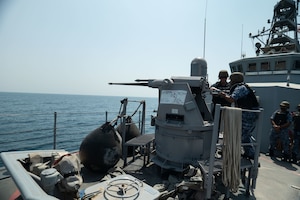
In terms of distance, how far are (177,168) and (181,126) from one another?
2.57ft

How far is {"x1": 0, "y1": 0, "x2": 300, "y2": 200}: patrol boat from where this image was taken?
2.16m

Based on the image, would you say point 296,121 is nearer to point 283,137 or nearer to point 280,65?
point 283,137

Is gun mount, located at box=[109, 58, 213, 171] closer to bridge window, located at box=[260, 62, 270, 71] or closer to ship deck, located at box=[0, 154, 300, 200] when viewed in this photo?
ship deck, located at box=[0, 154, 300, 200]

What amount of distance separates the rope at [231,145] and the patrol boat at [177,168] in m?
0.01

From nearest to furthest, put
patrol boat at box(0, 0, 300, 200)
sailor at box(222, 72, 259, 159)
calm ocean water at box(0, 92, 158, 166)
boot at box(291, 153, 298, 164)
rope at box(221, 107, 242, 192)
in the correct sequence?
patrol boat at box(0, 0, 300, 200)
rope at box(221, 107, 242, 192)
sailor at box(222, 72, 259, 159)
boot at box(291, 153, 298, 164)
calm ocean water at box(0, 92, 158, 166)

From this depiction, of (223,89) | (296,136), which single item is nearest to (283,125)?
(296,136)

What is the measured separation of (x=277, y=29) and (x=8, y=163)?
1395 cm

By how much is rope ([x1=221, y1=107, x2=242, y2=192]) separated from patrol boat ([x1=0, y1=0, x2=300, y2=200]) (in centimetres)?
1

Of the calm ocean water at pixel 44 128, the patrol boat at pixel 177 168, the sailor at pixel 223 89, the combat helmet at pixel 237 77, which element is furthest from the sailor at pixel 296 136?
the calm ocean water at pixel 44 128

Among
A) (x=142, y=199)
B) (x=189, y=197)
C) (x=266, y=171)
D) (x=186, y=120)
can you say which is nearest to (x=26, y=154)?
(x=142, y=199)

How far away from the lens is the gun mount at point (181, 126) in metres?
3.79

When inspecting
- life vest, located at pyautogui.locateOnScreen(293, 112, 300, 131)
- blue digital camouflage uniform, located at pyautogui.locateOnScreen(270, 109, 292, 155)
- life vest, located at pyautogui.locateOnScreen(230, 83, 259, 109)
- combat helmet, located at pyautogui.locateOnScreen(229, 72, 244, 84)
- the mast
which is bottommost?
blue digital camouflage uniform, located at pyautogui.locateOnScreen(270, 109, 292, 155)

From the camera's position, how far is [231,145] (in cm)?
274

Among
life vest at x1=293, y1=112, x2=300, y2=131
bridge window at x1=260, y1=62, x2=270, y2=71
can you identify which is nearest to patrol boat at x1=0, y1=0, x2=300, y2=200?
life vest at x1=293, y1=112, x2=300, y2=131
